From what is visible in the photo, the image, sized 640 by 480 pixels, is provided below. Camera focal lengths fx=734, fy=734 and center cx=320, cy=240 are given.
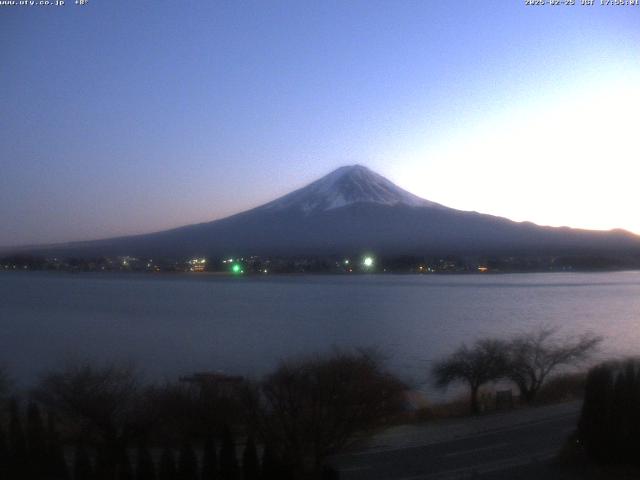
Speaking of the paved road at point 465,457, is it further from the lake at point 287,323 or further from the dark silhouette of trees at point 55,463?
the lake at point 287,323

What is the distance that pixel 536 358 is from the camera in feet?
43.5

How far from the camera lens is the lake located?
16719mm

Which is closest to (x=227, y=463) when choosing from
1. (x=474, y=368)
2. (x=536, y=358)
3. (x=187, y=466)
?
(x=187, y=466)

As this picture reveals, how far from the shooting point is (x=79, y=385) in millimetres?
8102

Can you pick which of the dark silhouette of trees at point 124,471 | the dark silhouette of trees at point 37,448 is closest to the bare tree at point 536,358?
the dark silhouette of trees at point 124,471

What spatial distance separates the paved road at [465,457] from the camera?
20.4 feet

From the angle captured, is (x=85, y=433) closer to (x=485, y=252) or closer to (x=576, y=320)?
(x=576, y=320)

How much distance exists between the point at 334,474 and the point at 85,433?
11.8 feet

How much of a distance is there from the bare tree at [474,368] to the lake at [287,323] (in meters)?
1.05

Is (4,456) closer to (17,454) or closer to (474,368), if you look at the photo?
(17,454)

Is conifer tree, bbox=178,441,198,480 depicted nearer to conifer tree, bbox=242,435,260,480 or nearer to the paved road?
conifer tree, bbox=242,435,260,480

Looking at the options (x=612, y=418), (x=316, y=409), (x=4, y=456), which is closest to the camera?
(x=4, y=456)

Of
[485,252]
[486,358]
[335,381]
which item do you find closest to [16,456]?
[335,381]

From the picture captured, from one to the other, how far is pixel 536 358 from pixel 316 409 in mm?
7956
